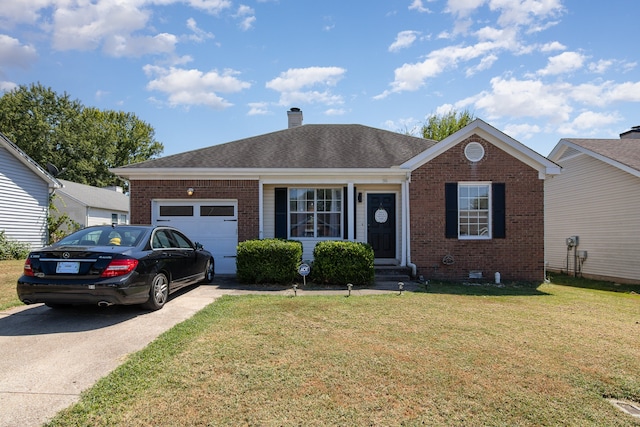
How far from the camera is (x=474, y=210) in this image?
1067 centimetres

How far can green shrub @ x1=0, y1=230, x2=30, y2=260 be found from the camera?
1460 cm

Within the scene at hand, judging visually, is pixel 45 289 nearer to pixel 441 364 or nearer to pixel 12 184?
pixel 441 364

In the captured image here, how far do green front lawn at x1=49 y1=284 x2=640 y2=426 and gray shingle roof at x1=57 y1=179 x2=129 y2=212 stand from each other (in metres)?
22.8

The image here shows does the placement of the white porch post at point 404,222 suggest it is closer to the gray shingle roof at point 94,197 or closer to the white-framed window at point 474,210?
the white-framed window at point 474,210

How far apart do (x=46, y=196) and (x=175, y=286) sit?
14.9 m

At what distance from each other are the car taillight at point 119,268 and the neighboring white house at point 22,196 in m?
13.5

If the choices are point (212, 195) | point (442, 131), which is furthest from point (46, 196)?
point (442, 131)

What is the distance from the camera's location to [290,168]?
35.1 ft

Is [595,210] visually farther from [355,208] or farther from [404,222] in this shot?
[355,208]

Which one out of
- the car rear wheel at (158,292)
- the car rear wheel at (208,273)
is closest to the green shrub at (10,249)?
the car rear wheel at (208,273)

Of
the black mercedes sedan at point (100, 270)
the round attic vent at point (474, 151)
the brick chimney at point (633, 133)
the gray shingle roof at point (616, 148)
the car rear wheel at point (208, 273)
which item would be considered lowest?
the car rear wheel at point (208, 273)

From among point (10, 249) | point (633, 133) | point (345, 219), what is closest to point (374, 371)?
point (345, 219)

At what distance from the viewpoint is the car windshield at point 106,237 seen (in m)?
6.13

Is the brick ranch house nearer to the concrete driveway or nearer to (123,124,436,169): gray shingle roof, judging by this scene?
(123,124,436,169): gray shingle roof
